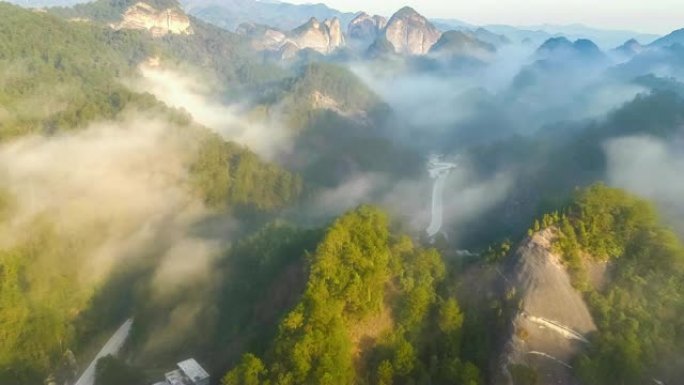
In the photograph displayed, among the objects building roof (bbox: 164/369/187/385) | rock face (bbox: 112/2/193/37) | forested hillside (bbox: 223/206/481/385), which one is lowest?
building roof (bbox: 164/369/187/385)

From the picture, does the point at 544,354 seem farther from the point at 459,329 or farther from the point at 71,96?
the point at 71,96

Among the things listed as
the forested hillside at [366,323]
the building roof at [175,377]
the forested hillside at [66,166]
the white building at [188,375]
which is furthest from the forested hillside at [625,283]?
the forested hillside at [66,166]

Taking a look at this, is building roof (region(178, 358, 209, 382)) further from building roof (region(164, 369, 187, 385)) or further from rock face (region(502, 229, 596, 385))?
rock face (region(502, 229, 596, 385))

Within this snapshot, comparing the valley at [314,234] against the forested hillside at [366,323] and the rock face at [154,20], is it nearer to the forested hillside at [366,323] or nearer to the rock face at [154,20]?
the forested hillside at [366,323]

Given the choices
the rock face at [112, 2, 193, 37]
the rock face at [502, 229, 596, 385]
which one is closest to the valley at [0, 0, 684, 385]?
the rock face at [502, 229, 596, 385]

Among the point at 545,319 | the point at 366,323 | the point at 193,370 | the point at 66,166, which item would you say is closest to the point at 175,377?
the point at 193,370

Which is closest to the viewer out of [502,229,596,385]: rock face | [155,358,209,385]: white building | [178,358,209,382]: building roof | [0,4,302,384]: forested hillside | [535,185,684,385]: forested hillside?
[535,185,684,385]: forested hillside

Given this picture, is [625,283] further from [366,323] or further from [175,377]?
[175,377]

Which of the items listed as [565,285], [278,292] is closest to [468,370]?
[565,285]
